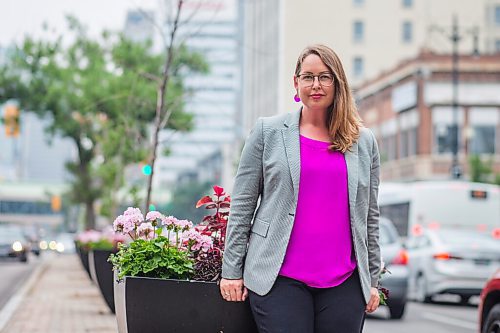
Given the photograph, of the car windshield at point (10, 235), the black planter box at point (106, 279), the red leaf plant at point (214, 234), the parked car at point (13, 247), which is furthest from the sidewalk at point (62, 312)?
the car windshield at point (10, 235)

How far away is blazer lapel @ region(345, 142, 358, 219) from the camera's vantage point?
16.7 feet

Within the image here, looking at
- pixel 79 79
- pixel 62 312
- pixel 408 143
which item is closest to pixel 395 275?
pixel 62 312

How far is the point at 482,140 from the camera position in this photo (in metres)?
66.4

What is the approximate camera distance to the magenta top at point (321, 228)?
195 inches

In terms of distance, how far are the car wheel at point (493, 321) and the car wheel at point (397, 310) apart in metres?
9.72

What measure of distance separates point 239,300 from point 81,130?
36949 mm

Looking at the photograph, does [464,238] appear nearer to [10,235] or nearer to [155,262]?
[155,262]

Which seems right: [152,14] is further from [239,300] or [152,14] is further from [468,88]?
[468,88]

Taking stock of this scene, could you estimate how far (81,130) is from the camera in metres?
41.7

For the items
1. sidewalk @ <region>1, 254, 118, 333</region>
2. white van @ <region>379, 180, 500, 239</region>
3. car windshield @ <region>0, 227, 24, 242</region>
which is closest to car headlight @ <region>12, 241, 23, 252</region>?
car windshield @ <region>0, 227, 24, 242</region>

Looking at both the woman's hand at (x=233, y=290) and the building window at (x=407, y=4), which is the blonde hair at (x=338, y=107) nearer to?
the woman's hand at (x=233, y=290)

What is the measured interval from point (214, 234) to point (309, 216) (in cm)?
160

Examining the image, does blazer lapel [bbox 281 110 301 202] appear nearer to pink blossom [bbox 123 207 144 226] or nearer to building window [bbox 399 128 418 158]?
pink blossom [bbox 123 207 144 226]

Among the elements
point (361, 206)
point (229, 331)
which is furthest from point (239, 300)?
point (361, 206)
